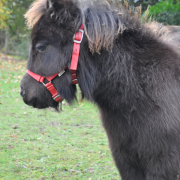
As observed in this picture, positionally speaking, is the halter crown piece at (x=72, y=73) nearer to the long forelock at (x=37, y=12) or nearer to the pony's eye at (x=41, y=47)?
the pony's eye at (x=41, y=47)

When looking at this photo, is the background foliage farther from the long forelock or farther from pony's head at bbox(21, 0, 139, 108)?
pony's head at bbox(21, 0, 139, 108)

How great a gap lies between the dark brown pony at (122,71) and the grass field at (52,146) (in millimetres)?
427

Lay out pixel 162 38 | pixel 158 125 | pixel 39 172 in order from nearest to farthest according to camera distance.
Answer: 1. pixel 158 125
2. pixel 162 38
3. pixel 39 172

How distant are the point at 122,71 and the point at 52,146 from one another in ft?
10.3

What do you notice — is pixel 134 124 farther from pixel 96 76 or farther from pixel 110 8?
pixel 110 8

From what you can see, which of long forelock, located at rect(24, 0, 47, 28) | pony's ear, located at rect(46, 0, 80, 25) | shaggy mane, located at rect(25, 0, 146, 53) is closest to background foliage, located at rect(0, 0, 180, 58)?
long forelock, located at rect(24, 0, 47, 28)

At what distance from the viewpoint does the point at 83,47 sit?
6.91 feet

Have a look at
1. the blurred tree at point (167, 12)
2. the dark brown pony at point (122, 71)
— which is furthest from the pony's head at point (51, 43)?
the blurred tree at point (167, 12)

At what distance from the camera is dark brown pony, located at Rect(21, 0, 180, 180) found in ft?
6.72

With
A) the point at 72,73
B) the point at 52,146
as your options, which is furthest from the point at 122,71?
the point at 52,146

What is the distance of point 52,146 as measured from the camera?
186 inches

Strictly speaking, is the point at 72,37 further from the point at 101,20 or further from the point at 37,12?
the point at 37,12

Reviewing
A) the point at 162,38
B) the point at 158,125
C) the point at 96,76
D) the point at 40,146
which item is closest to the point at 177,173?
the point at 158,125

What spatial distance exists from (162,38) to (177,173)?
4.50 feet
